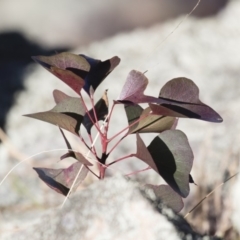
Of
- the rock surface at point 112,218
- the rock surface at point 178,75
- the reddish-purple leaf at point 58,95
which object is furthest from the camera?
the rock surface at point 178,75

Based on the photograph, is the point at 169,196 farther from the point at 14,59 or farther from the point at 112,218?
the point at 14,59

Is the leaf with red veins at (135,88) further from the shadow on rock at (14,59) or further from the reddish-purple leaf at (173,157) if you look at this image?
the shadow on rock at (14,59)

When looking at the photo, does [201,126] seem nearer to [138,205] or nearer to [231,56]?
[231,56]

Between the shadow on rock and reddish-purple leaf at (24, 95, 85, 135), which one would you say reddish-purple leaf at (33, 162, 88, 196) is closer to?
reddish-purple leaf at (24, 95, 85, 135)

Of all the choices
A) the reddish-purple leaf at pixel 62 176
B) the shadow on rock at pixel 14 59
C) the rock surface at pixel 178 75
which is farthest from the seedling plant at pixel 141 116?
the shadow on rock at pixel 14 59

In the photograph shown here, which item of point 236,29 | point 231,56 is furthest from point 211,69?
point 236,29
